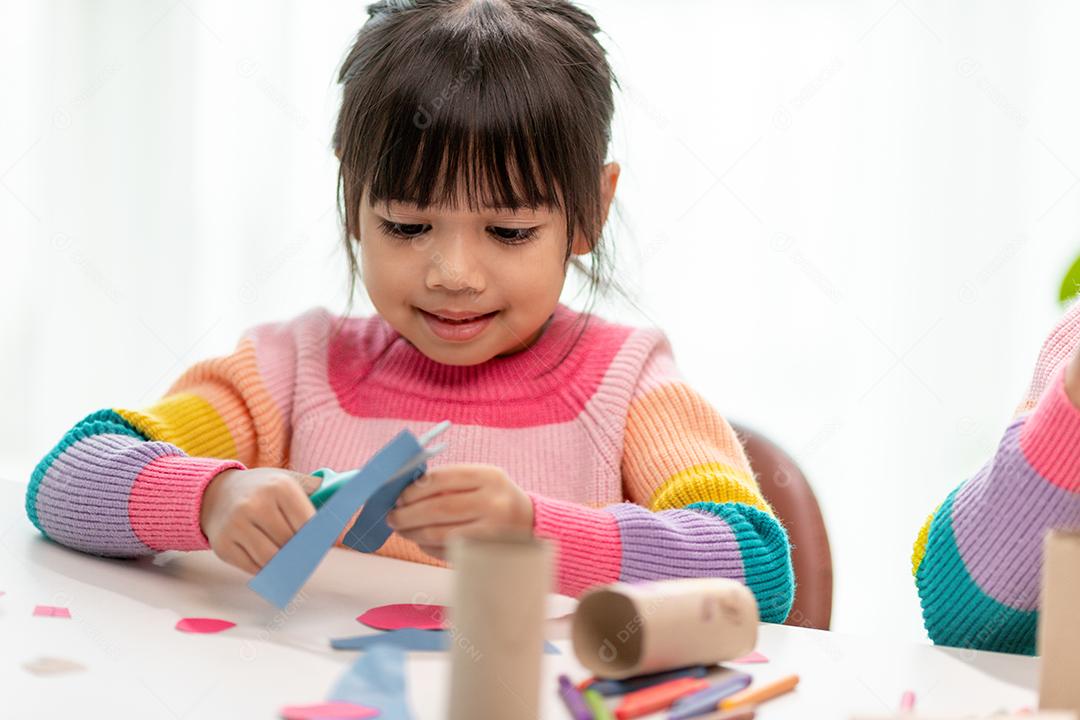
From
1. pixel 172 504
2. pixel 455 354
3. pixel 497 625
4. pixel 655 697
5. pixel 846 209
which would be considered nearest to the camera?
pixel 497 625

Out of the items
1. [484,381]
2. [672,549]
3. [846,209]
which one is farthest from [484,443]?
[846,209]

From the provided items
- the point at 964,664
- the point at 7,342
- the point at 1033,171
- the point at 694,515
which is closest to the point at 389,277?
the point at 694,515

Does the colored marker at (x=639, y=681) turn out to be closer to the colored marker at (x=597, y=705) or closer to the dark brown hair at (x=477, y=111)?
the colored marker at (x=597, y=705)

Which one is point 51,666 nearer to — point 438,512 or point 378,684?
point 378,684

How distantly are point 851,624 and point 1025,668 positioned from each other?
1587 millimetres

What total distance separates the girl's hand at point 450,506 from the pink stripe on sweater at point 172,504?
0.63ft

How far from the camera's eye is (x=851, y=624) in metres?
2.41

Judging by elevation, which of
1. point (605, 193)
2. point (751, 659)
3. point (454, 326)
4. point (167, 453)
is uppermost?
point (605, 193)

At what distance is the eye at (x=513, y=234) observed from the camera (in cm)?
119

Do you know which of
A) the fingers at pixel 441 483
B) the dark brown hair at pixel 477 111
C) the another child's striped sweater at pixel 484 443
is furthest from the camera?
the dark brown hair at pixel 477 111

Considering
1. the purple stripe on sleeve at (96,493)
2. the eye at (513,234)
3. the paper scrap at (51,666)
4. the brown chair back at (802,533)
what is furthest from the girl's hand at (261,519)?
the brown chair back at (802,533)

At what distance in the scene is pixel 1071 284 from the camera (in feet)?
3.61

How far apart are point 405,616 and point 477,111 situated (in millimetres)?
498

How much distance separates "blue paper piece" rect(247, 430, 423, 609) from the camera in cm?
85
